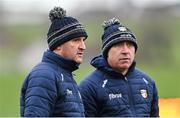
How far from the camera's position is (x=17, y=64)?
561 inches

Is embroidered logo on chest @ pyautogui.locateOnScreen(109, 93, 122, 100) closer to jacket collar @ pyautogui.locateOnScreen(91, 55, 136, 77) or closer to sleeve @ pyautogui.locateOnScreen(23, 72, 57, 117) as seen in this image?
jacket collar @ pyautogui.locateOnScreen(91, 55, 136, 77)

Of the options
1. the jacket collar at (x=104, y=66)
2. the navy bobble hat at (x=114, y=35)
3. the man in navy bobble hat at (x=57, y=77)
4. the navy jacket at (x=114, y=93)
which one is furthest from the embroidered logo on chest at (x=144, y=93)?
the man in navy bobble hat at (x=57, y=77)

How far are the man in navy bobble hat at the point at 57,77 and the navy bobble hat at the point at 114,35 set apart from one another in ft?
1.33

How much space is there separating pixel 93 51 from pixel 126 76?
8.40 meters

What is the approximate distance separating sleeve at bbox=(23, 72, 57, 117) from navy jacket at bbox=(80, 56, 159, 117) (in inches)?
25.0

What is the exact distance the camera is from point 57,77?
3293mm

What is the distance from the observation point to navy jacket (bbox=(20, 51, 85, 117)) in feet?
10.3

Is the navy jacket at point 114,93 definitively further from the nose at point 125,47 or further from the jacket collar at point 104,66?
the nose at point 125,47

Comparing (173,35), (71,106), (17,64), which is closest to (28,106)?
(71,106)

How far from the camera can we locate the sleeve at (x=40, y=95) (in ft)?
10.3

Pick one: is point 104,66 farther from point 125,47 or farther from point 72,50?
point 72,50

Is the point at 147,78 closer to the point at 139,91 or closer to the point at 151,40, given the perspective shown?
the point at 139,91

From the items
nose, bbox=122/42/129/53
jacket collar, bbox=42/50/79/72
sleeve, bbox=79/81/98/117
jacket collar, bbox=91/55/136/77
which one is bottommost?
sleeve, bbox=79/81/98/117

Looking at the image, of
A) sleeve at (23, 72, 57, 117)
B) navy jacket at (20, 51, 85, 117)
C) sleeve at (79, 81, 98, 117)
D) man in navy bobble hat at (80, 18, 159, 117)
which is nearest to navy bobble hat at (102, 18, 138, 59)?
man in navy bobble hat at (80, 18, 159, 117)
